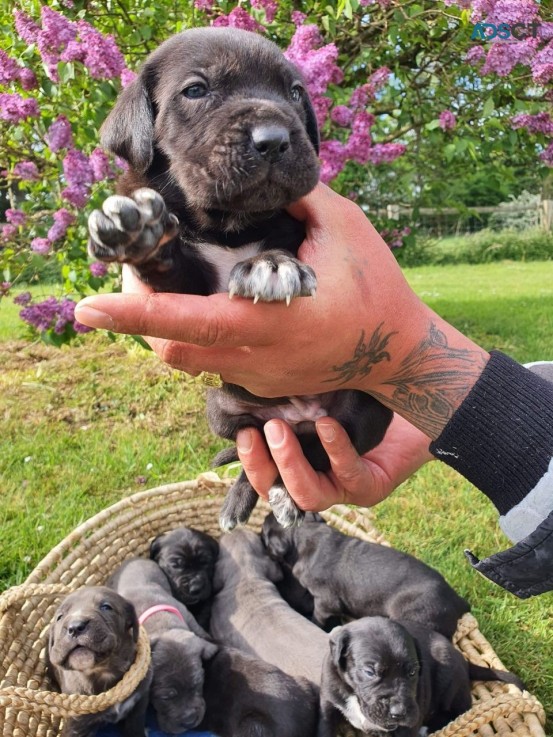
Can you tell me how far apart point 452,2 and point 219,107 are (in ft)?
10.4

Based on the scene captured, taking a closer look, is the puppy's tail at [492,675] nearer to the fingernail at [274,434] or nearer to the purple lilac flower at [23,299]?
the fingernail at [274,434]

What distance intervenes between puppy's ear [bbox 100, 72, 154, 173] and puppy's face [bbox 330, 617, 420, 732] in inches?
97.8

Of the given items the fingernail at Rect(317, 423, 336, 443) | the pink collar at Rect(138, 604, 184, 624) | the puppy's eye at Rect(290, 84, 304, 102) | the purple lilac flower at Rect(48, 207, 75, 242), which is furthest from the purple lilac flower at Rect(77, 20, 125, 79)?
the pink collar at Rect(138, 604, 184, 624)

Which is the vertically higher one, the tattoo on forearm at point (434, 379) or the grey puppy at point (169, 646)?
the tattoo on forearm at point (434, 379)

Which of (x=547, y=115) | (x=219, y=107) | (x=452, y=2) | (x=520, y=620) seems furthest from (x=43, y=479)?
(x=547, y=115)

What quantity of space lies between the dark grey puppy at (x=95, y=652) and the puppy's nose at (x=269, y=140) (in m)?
2.44

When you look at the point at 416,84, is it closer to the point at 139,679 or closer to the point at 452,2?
the point at 452,2

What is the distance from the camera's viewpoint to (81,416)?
670 centimetres

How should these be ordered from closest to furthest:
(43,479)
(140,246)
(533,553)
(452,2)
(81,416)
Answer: (140,246) → (533,553) → (452,2) → (43,479) → (81,416)

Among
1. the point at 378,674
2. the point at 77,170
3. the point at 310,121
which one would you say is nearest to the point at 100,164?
the point at 77,170

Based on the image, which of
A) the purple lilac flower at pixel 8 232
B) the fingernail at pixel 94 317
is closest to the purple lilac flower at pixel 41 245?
the purple lilac flower at pixel 8 232

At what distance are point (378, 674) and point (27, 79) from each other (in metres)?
4.16

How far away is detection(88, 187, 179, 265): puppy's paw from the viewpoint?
1895 mm

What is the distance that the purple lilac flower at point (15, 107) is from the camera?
446 cm
